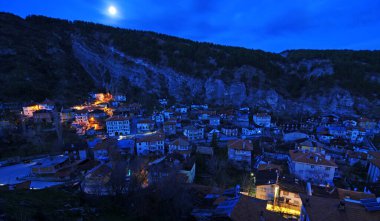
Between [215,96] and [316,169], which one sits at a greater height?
[215,96]

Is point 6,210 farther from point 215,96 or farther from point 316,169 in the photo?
point 215,96

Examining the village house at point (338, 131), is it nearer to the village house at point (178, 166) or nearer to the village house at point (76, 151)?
the village house at point (178, 166)

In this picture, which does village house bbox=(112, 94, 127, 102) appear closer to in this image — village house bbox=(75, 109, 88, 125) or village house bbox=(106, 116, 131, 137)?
village house bbox=(75, 109, 88, 125)

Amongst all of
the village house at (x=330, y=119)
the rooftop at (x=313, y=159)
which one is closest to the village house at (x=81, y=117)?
the rooftop at (x=313, y=159)

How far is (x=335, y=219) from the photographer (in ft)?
31.3

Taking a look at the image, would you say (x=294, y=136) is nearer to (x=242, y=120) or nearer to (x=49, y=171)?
(x=242, y=120)

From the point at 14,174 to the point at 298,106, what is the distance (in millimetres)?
78341

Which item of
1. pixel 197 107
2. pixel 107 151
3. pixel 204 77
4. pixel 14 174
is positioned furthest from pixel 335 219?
pixel 204 77

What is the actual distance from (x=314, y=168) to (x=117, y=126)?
35.8m

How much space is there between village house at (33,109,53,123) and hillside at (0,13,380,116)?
1262 cm

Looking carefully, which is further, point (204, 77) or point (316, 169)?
point (204, 77)

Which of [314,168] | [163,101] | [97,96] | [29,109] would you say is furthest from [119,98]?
[314,168]

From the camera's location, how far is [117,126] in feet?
136

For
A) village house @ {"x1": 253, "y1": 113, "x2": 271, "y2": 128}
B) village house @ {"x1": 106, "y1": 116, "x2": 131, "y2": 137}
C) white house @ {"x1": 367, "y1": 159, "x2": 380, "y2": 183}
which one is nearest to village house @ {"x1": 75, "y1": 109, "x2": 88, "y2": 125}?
village house @ {"x1": 106, "y1": 116, "x2": 131, "y2": 137}
